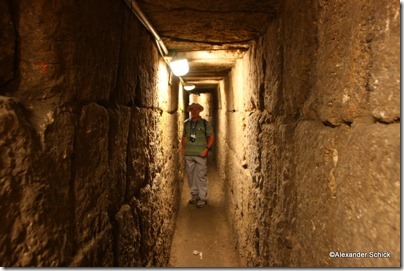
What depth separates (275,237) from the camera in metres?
1.75

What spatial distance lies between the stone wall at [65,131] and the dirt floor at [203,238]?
1.85 m

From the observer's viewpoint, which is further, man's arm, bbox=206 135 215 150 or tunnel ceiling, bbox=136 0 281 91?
man's arm, bbox=206 135 215 150

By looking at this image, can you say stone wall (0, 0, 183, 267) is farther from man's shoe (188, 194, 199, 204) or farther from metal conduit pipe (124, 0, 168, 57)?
man's shoe (188, 194, 199, 204)

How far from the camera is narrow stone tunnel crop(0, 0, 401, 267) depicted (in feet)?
2.52

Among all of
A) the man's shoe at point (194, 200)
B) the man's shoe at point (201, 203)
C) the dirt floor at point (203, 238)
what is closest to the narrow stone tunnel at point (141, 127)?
the dirt floor at point (203, 238)

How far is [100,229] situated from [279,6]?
64.5 inches

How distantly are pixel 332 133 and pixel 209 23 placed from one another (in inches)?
55.5

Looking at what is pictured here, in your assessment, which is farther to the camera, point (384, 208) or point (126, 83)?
point (126, 83)

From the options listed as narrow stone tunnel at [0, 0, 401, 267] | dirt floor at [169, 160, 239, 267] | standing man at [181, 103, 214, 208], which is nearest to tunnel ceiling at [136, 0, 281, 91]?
narrow stone tunnel at [0, 0, 401, 267]

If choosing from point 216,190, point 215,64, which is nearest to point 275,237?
point 215,64

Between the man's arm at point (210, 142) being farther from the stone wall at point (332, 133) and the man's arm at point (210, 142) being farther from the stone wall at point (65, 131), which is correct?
the stone wall at point (65, 131)

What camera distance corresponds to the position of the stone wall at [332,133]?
0.70 m

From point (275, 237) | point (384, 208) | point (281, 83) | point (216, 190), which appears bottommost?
point (216, 190)

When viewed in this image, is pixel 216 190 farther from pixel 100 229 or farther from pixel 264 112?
pixel 100 229
